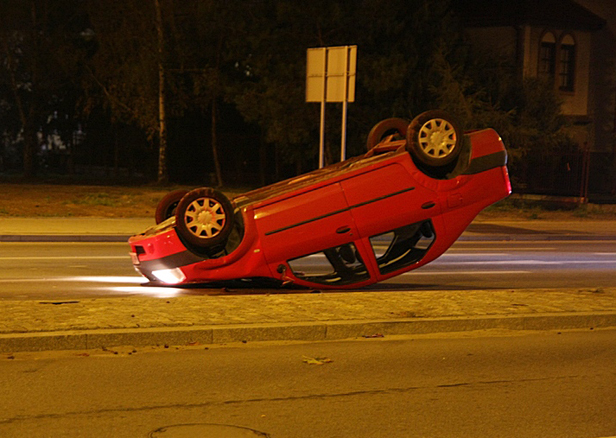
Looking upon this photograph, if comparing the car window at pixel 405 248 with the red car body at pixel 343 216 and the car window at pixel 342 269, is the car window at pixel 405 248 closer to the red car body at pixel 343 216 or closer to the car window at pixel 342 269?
the red car body at pixel 343 216

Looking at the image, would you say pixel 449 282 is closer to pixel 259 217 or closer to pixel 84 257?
pixel 259 217

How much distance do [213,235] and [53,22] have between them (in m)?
34.6

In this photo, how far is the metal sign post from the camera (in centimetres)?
1736

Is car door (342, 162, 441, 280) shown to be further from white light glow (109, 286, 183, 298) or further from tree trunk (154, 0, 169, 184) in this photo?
tree trunk (154, 0, 169, 184)

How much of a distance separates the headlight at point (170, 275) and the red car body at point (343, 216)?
0.6 inches

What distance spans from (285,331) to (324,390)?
1574 millimetres

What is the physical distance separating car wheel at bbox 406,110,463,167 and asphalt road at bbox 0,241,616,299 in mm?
2400

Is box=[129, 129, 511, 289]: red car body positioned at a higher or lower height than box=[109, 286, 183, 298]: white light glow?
higher

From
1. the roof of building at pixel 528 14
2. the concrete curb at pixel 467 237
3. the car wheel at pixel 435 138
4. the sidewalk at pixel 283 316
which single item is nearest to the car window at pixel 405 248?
the sidewalk at pixel 283 316

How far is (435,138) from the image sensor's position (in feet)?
32.9

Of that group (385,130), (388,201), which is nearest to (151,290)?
(388,201)

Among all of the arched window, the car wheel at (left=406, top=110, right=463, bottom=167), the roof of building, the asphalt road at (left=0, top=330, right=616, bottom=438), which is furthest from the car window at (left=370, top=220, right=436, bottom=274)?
the arched window

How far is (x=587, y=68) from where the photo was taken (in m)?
38.7

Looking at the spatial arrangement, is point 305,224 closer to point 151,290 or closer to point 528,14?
point 151,290
